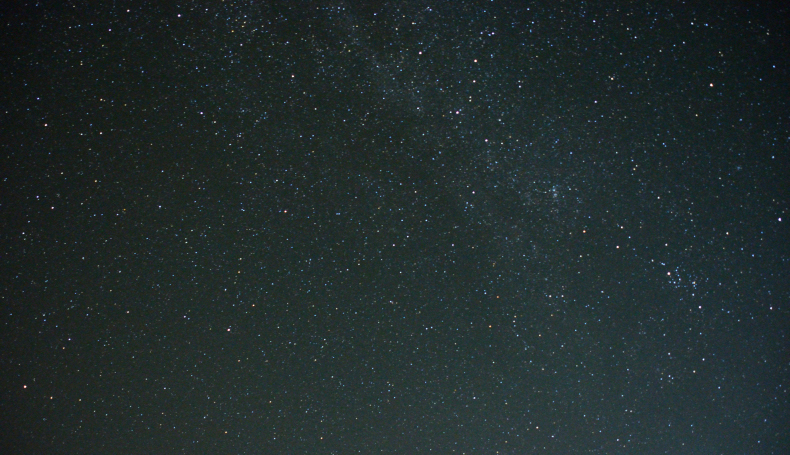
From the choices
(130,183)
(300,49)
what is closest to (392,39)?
(300,49)

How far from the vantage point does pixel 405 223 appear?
1.98 ft

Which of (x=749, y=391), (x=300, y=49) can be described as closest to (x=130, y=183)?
(x=300, y=49)

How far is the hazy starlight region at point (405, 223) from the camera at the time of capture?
579 mm

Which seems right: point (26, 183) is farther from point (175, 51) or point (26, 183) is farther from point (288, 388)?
point (288, 388)

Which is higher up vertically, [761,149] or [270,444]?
[761,149]

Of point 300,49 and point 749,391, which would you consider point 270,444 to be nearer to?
point 300,49

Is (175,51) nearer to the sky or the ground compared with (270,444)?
nearer to the sky

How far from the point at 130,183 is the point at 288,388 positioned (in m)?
0.31

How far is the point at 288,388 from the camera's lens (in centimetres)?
64

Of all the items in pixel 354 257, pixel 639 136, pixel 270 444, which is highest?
pixel 639 136

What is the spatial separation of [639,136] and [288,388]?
1.68 feet

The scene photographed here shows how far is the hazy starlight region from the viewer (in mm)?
579

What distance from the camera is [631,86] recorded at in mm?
578

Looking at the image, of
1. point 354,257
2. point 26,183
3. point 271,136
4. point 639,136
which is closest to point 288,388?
point 354,257
